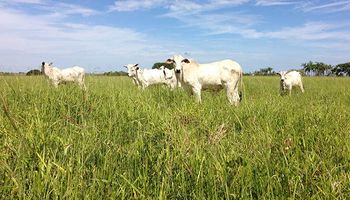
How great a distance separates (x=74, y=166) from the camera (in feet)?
8.60

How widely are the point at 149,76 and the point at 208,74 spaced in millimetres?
9627

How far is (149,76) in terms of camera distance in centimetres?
2011

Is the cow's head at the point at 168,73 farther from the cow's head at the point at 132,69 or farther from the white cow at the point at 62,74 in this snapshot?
the white cow at the point at 62,74

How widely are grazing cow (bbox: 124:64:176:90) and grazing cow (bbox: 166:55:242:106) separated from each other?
826cm

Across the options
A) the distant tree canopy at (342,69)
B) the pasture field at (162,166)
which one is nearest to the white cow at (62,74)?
the pasture field at (162,166)

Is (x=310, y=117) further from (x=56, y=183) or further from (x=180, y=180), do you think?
(x=56, y=183)

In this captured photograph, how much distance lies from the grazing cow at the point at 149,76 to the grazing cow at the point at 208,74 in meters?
8.26

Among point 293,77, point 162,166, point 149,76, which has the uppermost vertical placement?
point 149,76

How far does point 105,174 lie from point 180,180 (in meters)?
0.62

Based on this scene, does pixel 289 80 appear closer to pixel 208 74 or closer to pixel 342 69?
pixel 208 74

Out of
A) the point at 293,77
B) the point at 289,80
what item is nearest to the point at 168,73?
the point at 289,80

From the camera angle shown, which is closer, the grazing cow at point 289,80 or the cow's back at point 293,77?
the grazing cow at point 289,80

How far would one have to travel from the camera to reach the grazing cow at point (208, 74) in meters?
10.8

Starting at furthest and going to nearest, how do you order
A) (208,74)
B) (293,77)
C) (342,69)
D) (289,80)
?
(342,69), (293,77), (289,80), (208,74)
